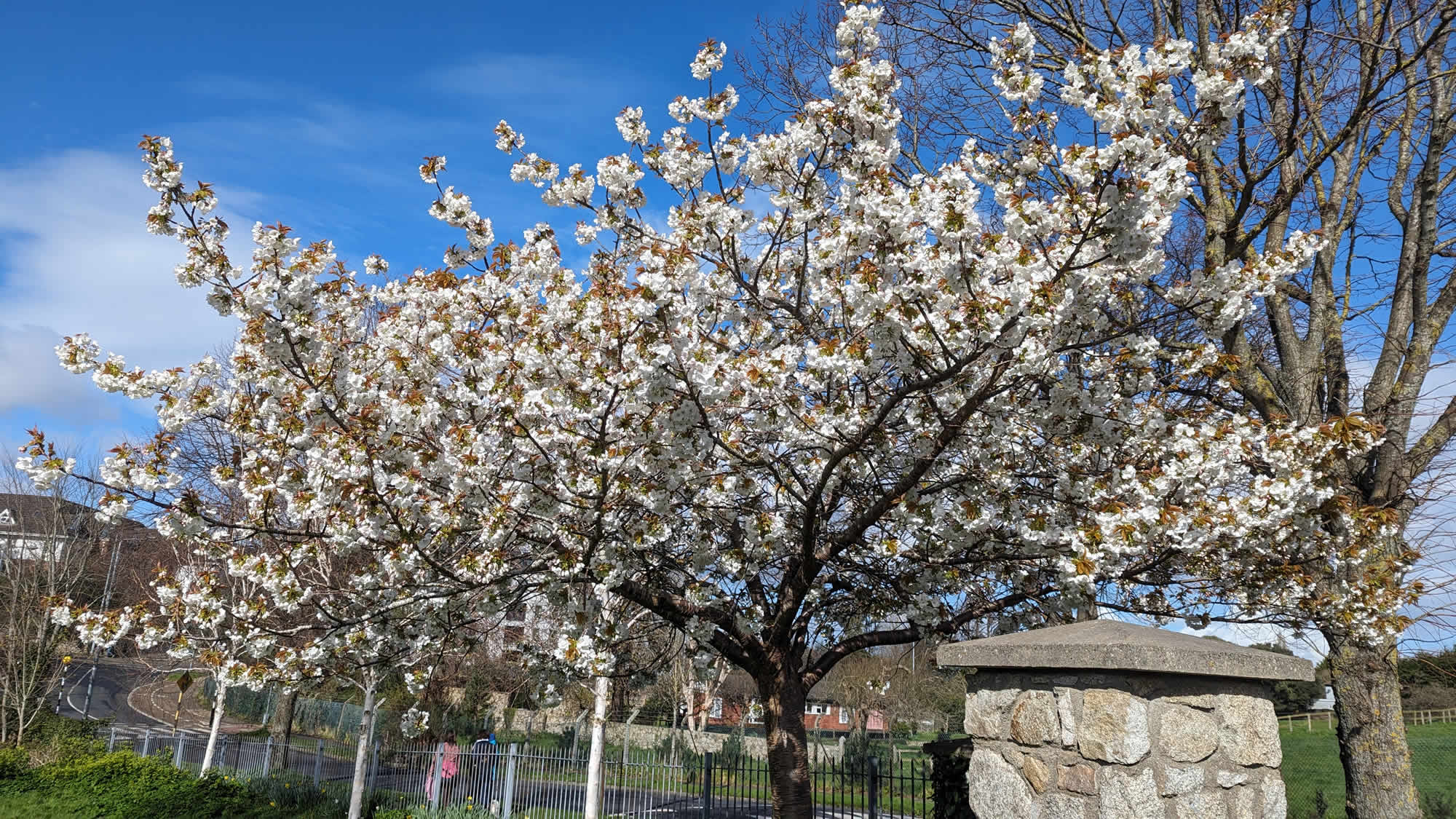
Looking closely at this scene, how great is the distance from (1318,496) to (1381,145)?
4502 mm

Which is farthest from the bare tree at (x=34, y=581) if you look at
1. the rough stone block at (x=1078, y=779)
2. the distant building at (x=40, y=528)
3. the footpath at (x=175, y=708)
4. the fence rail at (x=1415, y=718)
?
the fence rail at (x=1415, y=718)

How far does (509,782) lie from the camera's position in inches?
425

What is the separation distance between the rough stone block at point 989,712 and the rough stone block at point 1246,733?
73 cm

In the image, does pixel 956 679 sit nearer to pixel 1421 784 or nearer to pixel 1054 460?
pixel 1421 784

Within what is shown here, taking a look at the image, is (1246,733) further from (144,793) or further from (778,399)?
(144,793)

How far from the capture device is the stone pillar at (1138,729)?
3033 mm

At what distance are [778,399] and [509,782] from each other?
826cm

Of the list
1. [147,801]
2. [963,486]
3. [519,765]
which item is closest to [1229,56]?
[963,486]

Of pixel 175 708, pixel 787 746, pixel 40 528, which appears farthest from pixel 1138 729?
pixel 175 708

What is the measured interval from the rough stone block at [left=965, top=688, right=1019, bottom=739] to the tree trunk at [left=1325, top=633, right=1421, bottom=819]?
3547 mm

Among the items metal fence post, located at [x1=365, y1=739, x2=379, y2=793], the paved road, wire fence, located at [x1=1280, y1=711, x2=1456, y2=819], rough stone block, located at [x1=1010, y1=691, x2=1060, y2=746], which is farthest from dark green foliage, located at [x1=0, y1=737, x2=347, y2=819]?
wire fence, located at [x1=1280, y1=711, x2=1456, y2=819]

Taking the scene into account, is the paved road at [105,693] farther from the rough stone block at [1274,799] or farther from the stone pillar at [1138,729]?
the rough stone block at [1274,799]

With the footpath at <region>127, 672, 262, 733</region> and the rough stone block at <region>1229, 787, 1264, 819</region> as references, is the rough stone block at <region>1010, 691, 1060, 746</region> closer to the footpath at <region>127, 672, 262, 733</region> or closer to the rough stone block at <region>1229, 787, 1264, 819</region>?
the rough stone block at <region>1229, 787, 1264, 819</region>

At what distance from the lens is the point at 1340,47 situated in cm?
687
